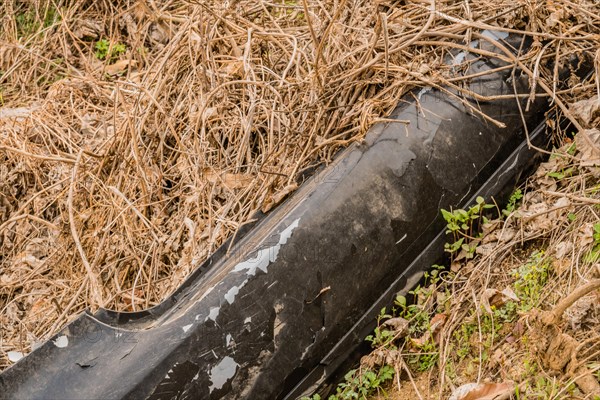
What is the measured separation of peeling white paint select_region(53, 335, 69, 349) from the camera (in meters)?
2.70

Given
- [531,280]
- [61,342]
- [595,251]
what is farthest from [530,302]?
[61,342]

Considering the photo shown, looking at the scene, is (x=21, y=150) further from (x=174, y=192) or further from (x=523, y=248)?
(x=523, y=248)

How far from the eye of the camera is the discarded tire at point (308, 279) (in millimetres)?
2678

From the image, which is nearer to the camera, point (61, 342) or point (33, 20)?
point (61, 342)

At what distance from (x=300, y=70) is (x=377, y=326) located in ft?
5.08

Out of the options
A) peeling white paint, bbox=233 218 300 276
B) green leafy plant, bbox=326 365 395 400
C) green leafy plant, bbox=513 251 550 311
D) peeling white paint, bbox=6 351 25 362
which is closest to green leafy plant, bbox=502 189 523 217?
green leafy plant, bbox=513 251 550 311

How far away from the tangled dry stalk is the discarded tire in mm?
206

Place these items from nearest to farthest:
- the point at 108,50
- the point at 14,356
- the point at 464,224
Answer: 1. the point at 464,224
2. the point at 14,356
3. the point at 108,50

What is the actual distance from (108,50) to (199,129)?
1616mm

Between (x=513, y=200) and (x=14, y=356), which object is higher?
(x=14, y=356)

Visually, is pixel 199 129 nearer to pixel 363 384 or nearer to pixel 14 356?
pixel 14 356

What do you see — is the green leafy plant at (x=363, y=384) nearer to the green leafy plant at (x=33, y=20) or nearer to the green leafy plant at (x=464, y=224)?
the green leafy plant at (x=464, y=224)

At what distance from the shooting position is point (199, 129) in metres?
4.12

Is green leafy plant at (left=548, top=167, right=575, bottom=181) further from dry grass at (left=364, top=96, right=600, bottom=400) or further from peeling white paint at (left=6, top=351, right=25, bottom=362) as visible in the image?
peeling white paint at (left=6, top=351, right=25, bottom=362)
